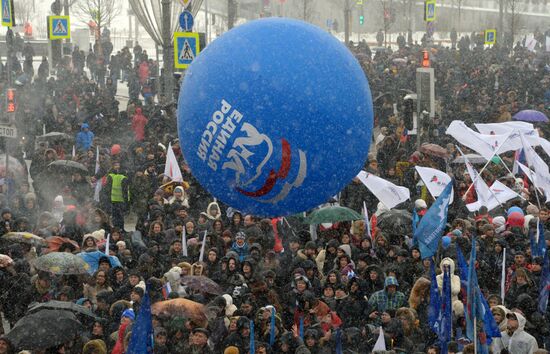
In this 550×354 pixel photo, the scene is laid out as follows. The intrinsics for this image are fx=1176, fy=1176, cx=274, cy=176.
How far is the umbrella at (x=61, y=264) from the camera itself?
11942mm

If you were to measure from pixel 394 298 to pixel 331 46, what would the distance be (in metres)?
4.64

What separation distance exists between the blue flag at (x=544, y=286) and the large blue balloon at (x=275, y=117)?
4.35m

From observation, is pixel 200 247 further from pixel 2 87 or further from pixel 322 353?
pixel 2 87

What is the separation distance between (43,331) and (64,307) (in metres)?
0.59

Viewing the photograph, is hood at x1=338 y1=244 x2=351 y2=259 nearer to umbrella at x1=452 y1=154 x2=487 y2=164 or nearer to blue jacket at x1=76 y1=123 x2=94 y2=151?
umbrella at x1=452 y1=154 x2=487 y2=164

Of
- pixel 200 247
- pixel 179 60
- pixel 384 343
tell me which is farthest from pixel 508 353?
pixel 179 60

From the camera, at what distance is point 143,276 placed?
40.6ft

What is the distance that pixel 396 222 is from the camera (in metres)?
14.9

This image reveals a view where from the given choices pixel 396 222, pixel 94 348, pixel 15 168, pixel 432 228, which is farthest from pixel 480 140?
pixel 94 348

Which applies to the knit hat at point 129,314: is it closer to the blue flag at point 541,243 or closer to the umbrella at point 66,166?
the blue flag at point 541,243

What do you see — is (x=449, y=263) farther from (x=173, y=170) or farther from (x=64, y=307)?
(x=173, y=170)

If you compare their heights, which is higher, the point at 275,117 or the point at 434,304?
the point at 275,117

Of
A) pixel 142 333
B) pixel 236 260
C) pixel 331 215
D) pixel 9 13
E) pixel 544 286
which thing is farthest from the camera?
pixel 9 13

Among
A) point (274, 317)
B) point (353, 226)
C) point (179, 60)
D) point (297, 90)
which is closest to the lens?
point (297, 90)
